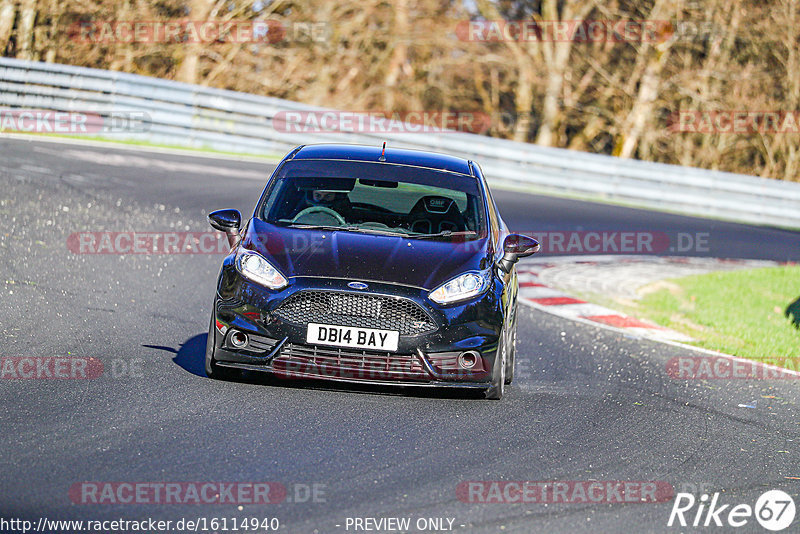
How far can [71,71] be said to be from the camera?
876 inches

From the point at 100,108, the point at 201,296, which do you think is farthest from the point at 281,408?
the point at 100,108

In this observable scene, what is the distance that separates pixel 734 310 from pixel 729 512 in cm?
Result: 826

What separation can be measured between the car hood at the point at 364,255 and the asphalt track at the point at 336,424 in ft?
2.53

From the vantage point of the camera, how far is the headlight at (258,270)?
22.0ft

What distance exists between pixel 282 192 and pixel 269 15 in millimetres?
24897

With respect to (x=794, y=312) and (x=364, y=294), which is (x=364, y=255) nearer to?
(x=364, y=294)

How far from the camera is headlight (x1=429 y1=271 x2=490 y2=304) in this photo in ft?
22.2

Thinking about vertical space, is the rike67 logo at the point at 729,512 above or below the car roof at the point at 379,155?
below

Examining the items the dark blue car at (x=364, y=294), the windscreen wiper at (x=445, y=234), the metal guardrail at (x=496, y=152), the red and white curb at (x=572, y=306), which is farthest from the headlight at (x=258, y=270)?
the metal guardrail at (x=496, y=152)

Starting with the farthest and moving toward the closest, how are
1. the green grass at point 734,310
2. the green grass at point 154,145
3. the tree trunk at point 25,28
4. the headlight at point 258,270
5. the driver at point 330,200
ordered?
the tree trunk at point 25,28, the green grass at point 154,145, the green grass at point 734,310, the driver at point 330,200, the headlight at point 258,270

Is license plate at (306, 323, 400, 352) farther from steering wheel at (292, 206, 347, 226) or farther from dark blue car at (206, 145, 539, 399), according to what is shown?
steering wheel at (292, 206, 347, 226)

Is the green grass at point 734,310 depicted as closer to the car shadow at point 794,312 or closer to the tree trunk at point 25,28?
the car shadow at point 794,312

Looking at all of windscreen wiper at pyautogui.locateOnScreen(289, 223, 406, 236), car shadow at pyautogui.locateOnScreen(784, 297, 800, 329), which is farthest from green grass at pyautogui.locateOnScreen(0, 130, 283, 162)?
windscreen wiper at pyautogui.locateOnScreen(289, 223, 406, 236)

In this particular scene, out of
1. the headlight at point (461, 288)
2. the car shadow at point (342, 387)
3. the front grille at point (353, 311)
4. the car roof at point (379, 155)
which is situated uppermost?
the car roof at point (379, 155)
